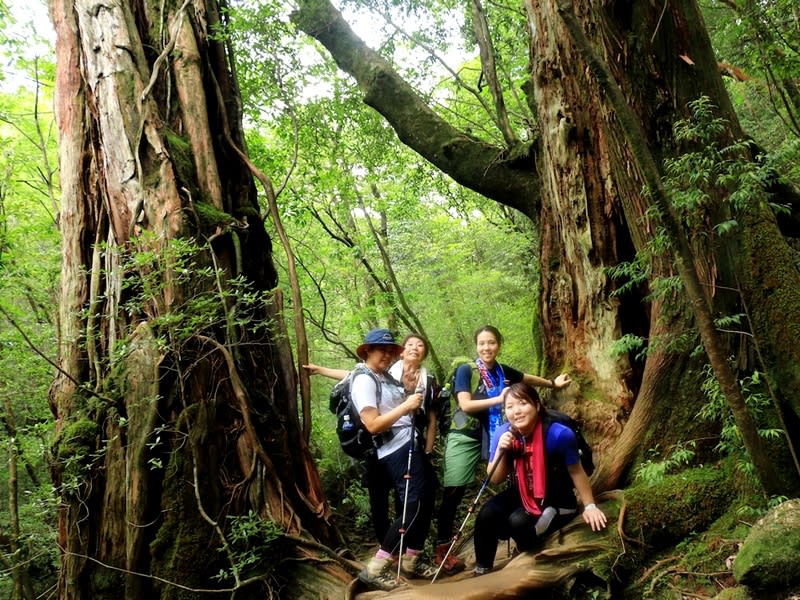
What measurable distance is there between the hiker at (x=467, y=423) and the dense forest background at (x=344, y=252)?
0.89 metres

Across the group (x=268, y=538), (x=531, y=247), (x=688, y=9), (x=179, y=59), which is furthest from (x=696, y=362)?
(x=531, y=247)

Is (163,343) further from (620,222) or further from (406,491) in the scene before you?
(620,222)

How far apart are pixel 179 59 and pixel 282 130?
260 centimetres

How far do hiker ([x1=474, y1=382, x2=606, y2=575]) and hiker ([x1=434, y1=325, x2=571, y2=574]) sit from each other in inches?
13.7

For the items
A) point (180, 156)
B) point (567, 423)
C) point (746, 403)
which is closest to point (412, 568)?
point (567, 423)

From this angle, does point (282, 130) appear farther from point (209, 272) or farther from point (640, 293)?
point (640, 293)

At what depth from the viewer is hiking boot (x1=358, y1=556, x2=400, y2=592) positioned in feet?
12.3

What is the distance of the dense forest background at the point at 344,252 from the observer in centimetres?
369

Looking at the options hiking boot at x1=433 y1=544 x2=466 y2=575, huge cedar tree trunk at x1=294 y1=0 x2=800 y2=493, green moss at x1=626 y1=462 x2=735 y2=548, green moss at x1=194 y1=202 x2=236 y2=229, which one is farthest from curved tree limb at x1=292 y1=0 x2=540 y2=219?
hiking boot at x1=433 y1=544 x2=466 y2=575

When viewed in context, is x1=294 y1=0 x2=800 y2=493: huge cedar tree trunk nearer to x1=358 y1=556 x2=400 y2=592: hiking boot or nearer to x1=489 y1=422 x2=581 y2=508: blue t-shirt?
x1=489 y1=422 x2=581 y2=508: blue t-shirt

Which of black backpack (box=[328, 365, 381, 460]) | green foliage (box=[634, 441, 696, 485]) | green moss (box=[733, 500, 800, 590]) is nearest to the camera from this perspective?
green moss (box=[733, 500, 800, 590])

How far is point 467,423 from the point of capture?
468 centimetres

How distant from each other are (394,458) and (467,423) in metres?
0.90

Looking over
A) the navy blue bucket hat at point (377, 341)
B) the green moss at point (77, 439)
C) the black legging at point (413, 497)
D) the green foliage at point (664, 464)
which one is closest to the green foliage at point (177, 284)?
the green moss at point (77, 439)
